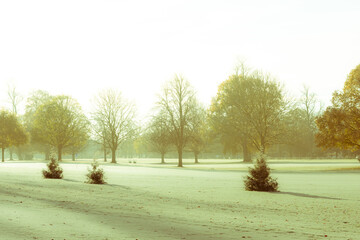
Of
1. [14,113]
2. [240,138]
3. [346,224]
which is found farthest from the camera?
[14,113]

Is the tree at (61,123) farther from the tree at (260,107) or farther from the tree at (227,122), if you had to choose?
the tree at (260,107)

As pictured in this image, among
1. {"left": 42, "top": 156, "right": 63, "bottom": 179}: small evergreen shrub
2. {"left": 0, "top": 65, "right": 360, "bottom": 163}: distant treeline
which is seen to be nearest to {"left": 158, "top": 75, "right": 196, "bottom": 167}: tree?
{"left": 0, "top": 65, "right": 360, "bottom": 163}: distant treeline

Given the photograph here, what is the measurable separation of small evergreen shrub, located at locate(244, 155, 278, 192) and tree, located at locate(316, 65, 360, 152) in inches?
871

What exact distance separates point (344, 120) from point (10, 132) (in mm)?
58669

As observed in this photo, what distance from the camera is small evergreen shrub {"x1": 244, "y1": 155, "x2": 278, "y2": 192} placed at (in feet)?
59.9

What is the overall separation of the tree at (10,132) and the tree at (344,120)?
5512 centimetres

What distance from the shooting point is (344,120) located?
37.8 metres

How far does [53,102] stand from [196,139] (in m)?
31.9

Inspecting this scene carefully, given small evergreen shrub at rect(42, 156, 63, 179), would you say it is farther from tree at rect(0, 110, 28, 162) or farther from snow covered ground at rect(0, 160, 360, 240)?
tree at rect(0, 110, 28, 162)

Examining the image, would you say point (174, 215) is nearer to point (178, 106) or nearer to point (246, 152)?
point (178, 106)

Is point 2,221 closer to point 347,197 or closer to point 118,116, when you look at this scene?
point 347,197

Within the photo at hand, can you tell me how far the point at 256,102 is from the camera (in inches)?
1679

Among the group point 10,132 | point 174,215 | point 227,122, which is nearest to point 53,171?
point 174,215

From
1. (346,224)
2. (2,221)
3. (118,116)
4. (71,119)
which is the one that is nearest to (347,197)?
(346,224)
